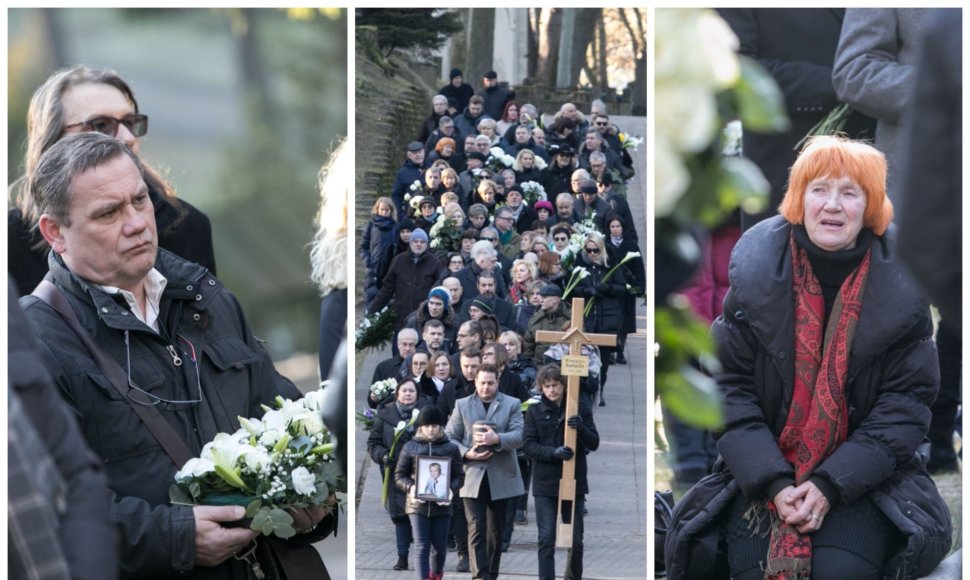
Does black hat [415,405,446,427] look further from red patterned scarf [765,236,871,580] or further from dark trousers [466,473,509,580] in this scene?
red patterned scarf [765,236,871,580]

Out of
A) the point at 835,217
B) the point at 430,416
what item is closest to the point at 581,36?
the point at 835,217

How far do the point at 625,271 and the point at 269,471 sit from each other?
1596 mm

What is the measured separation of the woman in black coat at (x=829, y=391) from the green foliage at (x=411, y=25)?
3.94ft

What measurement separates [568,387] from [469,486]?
1.44 feet

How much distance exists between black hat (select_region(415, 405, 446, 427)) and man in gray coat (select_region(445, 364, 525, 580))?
0.04 m

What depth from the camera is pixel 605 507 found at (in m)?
4.75

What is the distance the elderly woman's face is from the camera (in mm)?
4320

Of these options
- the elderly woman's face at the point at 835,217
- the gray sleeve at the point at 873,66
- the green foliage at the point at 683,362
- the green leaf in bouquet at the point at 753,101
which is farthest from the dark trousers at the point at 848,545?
the green leaf in bouquet at the point at 753,101

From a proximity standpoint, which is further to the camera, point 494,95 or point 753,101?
point 494,95

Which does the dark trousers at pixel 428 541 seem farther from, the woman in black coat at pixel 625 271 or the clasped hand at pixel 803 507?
the clasped hand at pixel 803 507

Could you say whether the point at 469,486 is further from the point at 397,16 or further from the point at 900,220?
the point at 900,220

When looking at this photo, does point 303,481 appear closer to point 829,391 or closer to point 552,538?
point 552,538

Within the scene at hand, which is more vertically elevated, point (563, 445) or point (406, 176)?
point (406, 176)

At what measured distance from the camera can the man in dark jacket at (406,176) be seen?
16.2 ft
